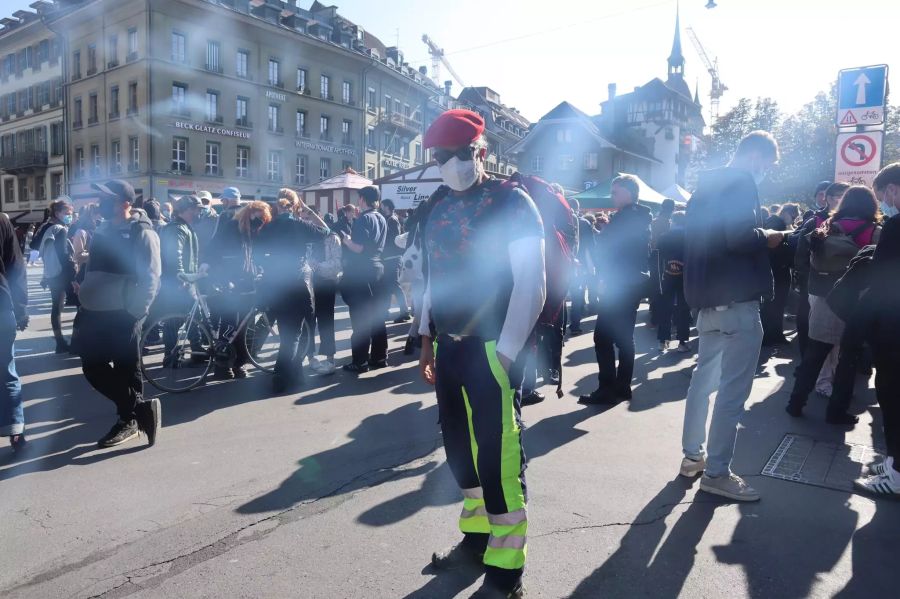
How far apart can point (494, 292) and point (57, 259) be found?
26.2ft

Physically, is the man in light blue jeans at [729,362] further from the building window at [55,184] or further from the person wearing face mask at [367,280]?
the building window at [55,184]

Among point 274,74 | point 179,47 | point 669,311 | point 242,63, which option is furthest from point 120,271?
point 274,74

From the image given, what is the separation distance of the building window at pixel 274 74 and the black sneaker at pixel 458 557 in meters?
42.8

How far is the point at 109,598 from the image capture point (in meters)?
2.88

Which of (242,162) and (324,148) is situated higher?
(324,148)

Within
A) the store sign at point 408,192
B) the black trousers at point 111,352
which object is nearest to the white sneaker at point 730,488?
the black trousers at point 111,352

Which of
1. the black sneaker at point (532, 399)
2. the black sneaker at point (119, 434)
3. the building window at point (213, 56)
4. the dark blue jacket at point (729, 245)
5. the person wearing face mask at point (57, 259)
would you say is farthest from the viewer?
the building window at point (213, 56)

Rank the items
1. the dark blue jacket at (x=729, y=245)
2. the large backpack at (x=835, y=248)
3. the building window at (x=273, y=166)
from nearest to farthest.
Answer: the dark blue jacket at (x=729, y=245)
the large backpack at (x=835, y=248)
the building window at (x=273, y=166)

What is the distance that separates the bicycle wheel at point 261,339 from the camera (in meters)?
7.15

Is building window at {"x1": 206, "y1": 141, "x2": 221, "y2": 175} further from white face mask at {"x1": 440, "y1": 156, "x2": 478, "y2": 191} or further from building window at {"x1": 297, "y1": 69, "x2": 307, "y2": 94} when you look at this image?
white face mask at {"x1": 440, "y1": 156, "x2": 478, "y2": 191}

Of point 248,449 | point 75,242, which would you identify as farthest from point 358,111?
point 248,449

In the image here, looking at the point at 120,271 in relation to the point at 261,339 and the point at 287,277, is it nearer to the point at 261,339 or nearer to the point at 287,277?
the point at 287,277

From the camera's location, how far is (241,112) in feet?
135

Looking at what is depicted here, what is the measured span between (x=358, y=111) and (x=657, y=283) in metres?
41.8
